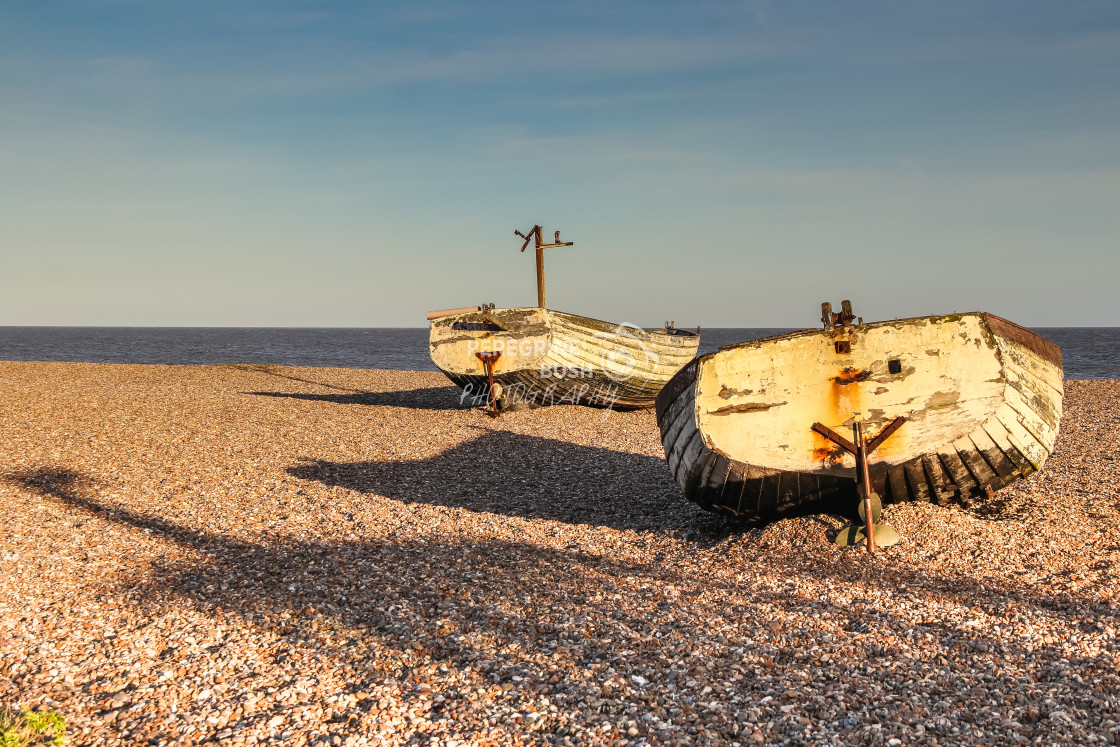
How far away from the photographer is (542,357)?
1797 cm

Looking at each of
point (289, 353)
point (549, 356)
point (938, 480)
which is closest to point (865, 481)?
point (938, 480)

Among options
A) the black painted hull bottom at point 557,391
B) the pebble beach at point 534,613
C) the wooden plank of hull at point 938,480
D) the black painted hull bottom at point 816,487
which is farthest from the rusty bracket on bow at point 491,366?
the wooden plank of hull at point 938,480

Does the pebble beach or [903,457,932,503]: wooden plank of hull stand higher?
[903,457,932,503]: wooden plank of hull

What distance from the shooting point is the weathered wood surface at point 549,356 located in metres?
18.0

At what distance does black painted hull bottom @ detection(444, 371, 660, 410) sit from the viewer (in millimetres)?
18469

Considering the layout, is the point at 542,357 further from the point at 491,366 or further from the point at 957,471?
the point at 957,471

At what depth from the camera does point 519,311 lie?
18.0 meters

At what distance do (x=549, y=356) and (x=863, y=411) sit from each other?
11.3m

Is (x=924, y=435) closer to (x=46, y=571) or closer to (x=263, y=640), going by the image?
(x=263, y=640)

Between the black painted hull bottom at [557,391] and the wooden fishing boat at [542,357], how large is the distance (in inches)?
1.0

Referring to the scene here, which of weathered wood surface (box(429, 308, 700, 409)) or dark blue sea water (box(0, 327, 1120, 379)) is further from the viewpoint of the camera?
dark blue sea water (box(0, 327, 1120, 379))

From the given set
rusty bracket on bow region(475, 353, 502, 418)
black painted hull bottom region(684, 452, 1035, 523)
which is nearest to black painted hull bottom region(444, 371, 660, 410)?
rusty bracket on bow region(475, 353, 502, 418)

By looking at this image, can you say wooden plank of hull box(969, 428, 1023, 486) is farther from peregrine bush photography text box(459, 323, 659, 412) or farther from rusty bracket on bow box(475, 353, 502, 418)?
rusty bracket on bow box(475, 353, 502, 418)

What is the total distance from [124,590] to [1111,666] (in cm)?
727
